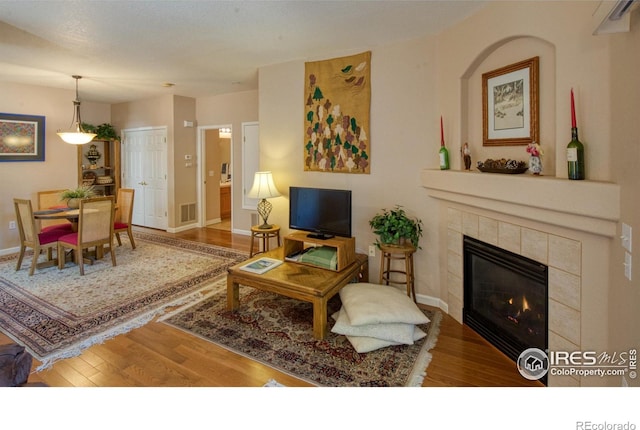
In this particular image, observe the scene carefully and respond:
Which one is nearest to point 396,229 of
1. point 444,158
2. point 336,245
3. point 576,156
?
point 336,245

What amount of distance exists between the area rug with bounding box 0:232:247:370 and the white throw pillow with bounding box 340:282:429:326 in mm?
1583

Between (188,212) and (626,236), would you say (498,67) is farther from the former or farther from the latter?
(188,212)

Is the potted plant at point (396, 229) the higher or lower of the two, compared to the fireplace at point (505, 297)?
higher

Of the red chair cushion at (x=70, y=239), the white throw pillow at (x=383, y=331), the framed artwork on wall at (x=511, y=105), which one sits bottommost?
the white throw pillow at (x=383, y=331)

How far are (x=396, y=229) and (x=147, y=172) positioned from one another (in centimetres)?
550

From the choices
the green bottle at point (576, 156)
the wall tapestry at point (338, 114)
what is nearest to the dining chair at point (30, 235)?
the wall tapestry at point (338, 114)

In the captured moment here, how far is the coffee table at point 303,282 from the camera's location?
2.55 metres

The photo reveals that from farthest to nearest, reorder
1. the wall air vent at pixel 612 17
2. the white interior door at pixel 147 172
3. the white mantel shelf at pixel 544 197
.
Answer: the white interior door at pixel 147 172 < the white mantel shelf at pixel 544 197 < the wall air vent at pixel 612 17

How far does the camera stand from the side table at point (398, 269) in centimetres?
305

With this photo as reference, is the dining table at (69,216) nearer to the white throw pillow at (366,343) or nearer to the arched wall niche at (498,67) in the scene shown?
the white throw pillow at (366,343)

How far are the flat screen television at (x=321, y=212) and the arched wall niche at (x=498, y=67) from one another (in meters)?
1.17

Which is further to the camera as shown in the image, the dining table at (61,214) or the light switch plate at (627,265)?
the dining table at (61,214)

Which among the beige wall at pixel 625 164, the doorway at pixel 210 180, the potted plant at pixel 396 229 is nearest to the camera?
the beige wall at pixel 625 164
